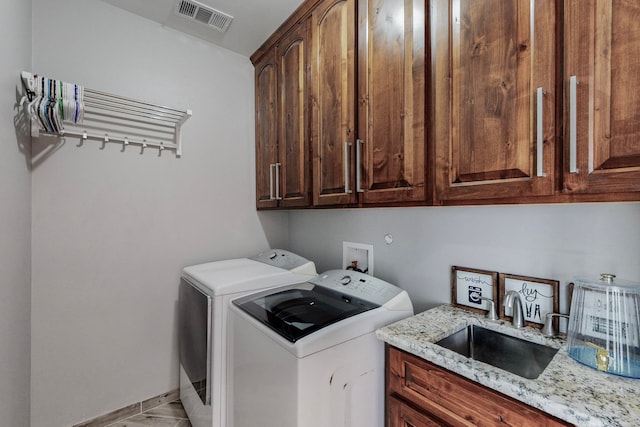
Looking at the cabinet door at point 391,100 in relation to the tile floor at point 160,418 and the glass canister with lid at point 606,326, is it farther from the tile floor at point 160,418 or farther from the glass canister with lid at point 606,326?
the tile floor at point 160,418

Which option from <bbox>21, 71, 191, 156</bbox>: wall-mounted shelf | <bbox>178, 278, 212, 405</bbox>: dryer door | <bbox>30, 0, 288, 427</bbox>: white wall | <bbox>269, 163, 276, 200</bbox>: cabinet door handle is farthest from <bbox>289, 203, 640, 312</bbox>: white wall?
<bbox>21, 71, 191, 156</bbox>: wall-mounted shelf

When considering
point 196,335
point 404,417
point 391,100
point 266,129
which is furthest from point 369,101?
point 196,335

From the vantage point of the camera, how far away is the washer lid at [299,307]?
3.84ft

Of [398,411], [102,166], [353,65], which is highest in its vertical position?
[353,65]

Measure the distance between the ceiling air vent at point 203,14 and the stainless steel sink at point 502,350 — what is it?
7.31 feet

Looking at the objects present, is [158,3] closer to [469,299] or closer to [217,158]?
[217,158]

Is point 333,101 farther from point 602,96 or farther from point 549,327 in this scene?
point 549,327

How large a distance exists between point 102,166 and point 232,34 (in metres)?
1.26

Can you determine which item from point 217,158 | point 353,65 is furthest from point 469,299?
point 217,158

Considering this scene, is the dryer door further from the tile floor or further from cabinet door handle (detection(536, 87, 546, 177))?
cabinet door handle (detection(536, 87, 546, 177))

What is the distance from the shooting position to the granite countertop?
0.68 m

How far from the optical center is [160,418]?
1.88 m

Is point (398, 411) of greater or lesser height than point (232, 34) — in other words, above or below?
below

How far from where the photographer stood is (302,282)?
1784mm
